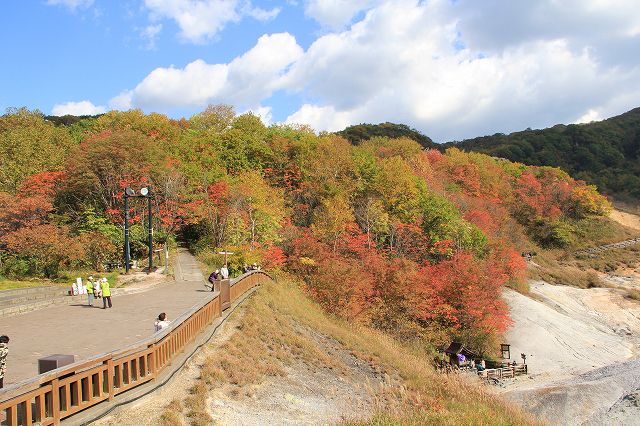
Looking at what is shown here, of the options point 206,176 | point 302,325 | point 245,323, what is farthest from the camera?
point 206,176

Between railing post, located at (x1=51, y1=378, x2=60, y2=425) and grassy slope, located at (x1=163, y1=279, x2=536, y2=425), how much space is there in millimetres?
1975

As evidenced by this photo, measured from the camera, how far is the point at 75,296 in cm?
2212

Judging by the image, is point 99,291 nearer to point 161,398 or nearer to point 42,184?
point 161,398

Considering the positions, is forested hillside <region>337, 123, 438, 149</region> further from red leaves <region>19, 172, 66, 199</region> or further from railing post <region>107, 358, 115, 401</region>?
railing post <region>107, 358, 115, 401</region>

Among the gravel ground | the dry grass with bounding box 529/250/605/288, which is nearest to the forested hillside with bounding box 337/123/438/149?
the dry grass with bounding box 529/250/605/288

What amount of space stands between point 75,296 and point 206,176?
58.8 feet

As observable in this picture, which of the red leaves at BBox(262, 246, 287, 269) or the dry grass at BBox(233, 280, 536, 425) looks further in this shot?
the red leaves at BBox(262, 246, 287, 269)

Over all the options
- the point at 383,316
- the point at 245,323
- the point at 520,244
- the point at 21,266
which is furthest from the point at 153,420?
the point at 520,244

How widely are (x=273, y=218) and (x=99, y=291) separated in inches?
614

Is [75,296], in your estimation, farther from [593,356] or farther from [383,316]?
[593,356]

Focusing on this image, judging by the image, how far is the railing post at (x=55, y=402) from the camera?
787 cm

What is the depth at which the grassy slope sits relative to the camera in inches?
421

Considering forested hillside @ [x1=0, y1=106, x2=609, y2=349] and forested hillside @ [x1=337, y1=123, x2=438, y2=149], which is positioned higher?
forested hillside @ [x1=337, y1=123, x2=438, y2=149]

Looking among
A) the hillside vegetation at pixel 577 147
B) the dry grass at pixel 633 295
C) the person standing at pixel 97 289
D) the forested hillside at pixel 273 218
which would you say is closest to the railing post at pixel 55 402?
the person standing at pixel 97 289
